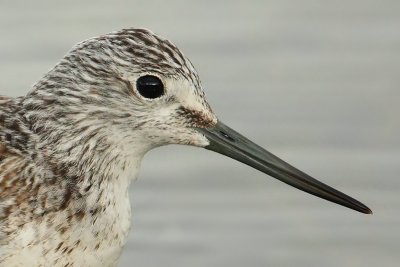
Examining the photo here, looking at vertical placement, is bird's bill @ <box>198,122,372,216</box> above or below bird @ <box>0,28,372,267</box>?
above

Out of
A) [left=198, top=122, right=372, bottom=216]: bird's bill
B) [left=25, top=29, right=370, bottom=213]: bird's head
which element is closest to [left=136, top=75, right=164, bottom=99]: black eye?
[left=25, top=29, right=370, bottom=213]: bird's head

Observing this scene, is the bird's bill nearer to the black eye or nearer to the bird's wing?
the black eye

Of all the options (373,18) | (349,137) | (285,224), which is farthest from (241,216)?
(373,18)

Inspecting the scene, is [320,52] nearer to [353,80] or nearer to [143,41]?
[353,80]

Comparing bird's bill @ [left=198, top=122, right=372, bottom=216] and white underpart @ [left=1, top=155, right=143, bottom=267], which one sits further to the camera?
bird's bill @ [left=198, top=122, right=372, bottom=216]

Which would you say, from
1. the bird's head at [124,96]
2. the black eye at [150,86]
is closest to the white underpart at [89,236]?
the bird's head at [124,96]

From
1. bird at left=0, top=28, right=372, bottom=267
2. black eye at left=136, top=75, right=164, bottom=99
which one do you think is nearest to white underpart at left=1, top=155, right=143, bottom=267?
bird at left=0, top=28, right=372, bottom=267

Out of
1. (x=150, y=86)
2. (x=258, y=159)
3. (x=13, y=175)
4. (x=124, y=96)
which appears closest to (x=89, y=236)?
(x=13, y=175)
